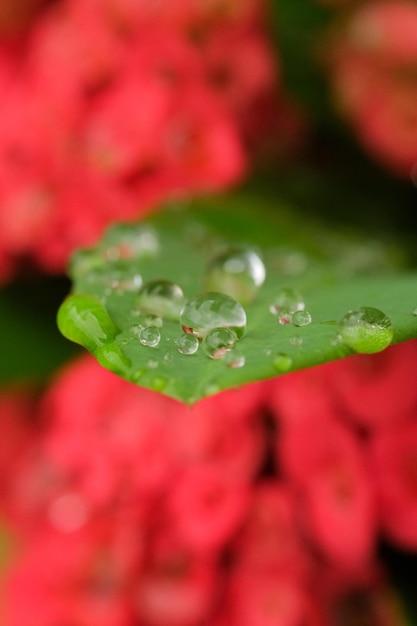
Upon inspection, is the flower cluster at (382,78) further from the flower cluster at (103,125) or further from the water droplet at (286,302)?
the water droplet at (286,302)

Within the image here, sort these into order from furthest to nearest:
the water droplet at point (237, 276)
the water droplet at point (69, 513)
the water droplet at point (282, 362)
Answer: the water droplet at point (69, 513), the water droplet at point (237, 276), the water droplet at point (282, 362)

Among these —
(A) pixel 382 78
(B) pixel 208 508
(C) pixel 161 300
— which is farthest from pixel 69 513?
(A) pixel 382 78

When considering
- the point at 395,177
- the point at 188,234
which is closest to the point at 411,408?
the point at 188,234

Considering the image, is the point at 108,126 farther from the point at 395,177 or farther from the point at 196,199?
the point at 395,177

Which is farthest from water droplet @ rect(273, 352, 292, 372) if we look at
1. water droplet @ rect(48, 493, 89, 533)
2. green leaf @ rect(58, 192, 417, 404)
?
A: water droplet @ rect(48, 493, 89, 533)

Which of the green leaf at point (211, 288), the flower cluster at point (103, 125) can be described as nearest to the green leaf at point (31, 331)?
the flower cluster at point (103, 125)

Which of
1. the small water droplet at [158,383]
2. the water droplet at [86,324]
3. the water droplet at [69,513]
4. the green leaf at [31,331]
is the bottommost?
the water droplet at [69,513]
